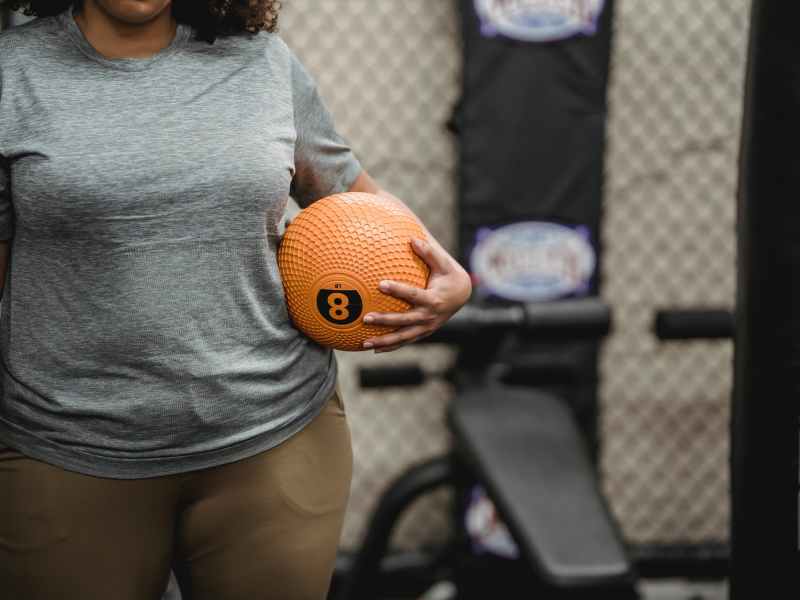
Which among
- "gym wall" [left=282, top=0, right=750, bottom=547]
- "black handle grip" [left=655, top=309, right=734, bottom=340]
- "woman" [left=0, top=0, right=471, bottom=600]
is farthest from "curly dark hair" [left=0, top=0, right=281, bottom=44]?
"gym wall" [left=282, top=0, right=750, bottom=547]

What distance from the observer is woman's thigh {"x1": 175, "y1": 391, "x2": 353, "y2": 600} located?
1.06m

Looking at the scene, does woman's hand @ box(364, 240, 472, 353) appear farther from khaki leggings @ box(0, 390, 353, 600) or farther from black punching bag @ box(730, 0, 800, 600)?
black punching bag @ box(730, 0, 800, 600)

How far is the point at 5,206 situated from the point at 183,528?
45 centimetres

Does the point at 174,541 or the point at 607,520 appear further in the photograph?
the point at 607,520

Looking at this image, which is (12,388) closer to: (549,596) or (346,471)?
(346,471)

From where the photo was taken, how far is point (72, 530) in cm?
A: 101

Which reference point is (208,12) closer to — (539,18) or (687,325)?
(687,325)

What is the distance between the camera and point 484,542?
8.29 feet

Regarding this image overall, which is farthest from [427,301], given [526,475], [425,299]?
[526,475]

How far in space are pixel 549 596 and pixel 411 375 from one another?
60cm

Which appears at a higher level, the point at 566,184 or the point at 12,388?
the point at 12,388

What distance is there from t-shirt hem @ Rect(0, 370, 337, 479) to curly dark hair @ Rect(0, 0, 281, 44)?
0.53 metres

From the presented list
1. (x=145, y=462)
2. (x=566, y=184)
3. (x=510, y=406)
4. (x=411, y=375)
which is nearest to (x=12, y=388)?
(x=145, y=462)

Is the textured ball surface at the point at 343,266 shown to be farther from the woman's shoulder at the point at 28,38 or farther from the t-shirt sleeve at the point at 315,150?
the woman's shoulder at the point at 28,38
